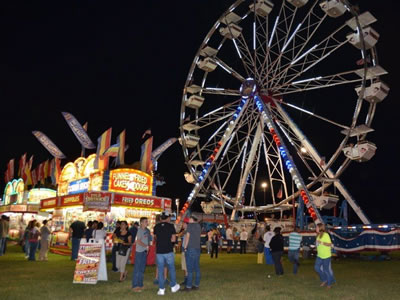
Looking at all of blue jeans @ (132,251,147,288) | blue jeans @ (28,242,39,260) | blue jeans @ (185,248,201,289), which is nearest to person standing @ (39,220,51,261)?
blue jeans @ (28,242,39,260)

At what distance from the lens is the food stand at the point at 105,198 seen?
25297 mm

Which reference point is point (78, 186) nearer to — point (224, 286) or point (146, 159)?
point (146, 159)

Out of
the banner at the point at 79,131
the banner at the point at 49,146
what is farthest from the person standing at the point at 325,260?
the banner at the point at 49,146

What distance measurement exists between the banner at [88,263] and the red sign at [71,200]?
17278 mm

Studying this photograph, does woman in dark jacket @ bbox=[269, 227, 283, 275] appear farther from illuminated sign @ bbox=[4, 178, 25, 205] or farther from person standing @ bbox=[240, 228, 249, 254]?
illuminated sign @ bbox=[4, 178, 25, 205]

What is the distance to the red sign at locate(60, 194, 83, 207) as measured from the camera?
26.3m

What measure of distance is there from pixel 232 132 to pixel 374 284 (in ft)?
52.7

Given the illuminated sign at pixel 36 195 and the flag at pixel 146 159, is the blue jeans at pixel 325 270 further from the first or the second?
the illuminated sign at pixel 36 195

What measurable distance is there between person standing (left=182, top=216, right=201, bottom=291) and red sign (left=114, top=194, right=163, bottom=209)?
17.4 meters

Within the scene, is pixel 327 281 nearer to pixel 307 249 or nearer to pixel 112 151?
pixel 307 249

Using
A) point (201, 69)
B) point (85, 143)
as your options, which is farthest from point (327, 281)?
point (85, 143)

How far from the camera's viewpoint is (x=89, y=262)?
31.2ft

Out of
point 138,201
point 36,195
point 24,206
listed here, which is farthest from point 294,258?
point 36,195

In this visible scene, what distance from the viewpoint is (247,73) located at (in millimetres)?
24125
